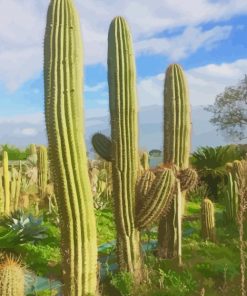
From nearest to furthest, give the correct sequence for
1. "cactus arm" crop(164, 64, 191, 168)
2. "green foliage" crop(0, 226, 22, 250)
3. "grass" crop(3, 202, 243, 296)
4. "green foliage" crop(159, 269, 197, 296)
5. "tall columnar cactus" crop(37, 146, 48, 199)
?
"green foliage" crop(159, 269, 197, 296) < "grass" crop(3, 202, 243, 296) < "cactus arm" crop(164, 64, 191, 168) < "green foliage" crop(0, 226, 22, 250) < "tall columnar cactus" crop(37, 146, 48, 199)

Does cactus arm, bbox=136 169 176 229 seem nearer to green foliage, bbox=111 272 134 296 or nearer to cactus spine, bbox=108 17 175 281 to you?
cactus spine, bbox=108 17 175 281

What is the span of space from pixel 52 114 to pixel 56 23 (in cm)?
110

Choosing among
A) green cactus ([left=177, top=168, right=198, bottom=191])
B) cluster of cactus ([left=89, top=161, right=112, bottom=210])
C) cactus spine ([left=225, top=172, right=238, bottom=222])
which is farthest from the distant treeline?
green cactus ([left=177, top=168, right=198, bottom=191])

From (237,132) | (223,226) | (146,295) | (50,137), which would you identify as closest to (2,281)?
(50,137)

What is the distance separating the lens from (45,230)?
993 centimetres

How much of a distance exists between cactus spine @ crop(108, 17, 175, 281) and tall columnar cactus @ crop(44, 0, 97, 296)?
4.24 feet

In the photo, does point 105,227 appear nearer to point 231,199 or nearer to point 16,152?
point 231,199

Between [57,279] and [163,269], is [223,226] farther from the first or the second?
[57,279]

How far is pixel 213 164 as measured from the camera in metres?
17.1

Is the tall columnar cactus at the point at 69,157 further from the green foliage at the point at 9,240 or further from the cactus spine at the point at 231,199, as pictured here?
the cactus spine at the point at 231,199

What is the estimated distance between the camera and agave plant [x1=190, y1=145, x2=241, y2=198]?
54.6ft

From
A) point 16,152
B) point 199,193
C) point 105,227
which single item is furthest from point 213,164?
point 16,152

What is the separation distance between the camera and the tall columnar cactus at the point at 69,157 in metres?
5.68

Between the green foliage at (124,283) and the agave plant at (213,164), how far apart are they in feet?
32.4
